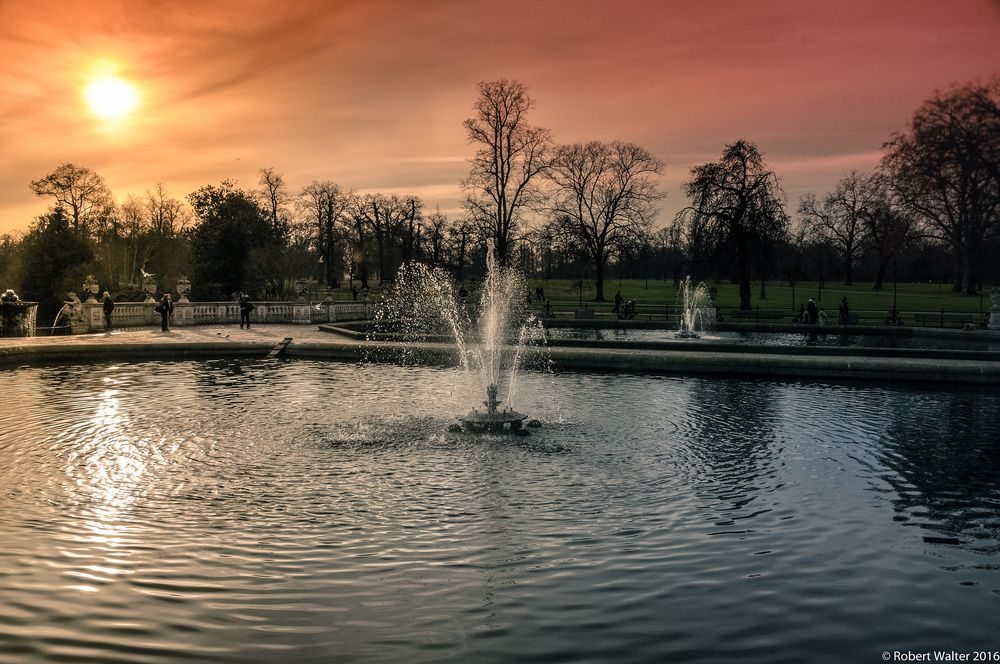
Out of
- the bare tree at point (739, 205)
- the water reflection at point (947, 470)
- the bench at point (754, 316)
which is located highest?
the bare tree at point (739, 205)

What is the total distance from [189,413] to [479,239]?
155ft

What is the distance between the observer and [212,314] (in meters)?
39.5

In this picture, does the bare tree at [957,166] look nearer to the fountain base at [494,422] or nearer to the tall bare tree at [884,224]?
the tall bare tree at [884,224]

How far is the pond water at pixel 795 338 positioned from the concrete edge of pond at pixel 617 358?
7.31 meters

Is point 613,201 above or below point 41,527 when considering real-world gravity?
above

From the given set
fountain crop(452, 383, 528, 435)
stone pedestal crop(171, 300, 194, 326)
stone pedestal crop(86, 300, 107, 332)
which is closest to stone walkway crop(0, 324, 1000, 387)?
stone pedestal crop(86, 300, 107, 332)

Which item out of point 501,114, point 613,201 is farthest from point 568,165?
point 501,114

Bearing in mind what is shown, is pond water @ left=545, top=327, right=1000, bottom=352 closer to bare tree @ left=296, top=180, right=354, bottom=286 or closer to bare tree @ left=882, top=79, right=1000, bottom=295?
bare tree @ left=882, top=79, right=1000, bottom=295

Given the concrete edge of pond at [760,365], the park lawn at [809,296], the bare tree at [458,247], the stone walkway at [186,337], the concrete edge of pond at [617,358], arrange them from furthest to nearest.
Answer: the bare tree at [458,247], the park lawn at [809,296], the stone walkway at [186,337], the concrete edge of pond at [617,358], the concrete edge of pond at [760,365]

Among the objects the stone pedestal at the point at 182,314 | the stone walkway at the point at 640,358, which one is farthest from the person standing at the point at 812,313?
the stone pedestal at the point at 182,314

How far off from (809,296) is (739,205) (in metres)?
22.8

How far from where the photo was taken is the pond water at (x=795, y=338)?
3022 centimetres

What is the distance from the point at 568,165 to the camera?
63.3m

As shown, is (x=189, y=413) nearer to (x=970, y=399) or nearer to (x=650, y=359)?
(x=650, y=359)
